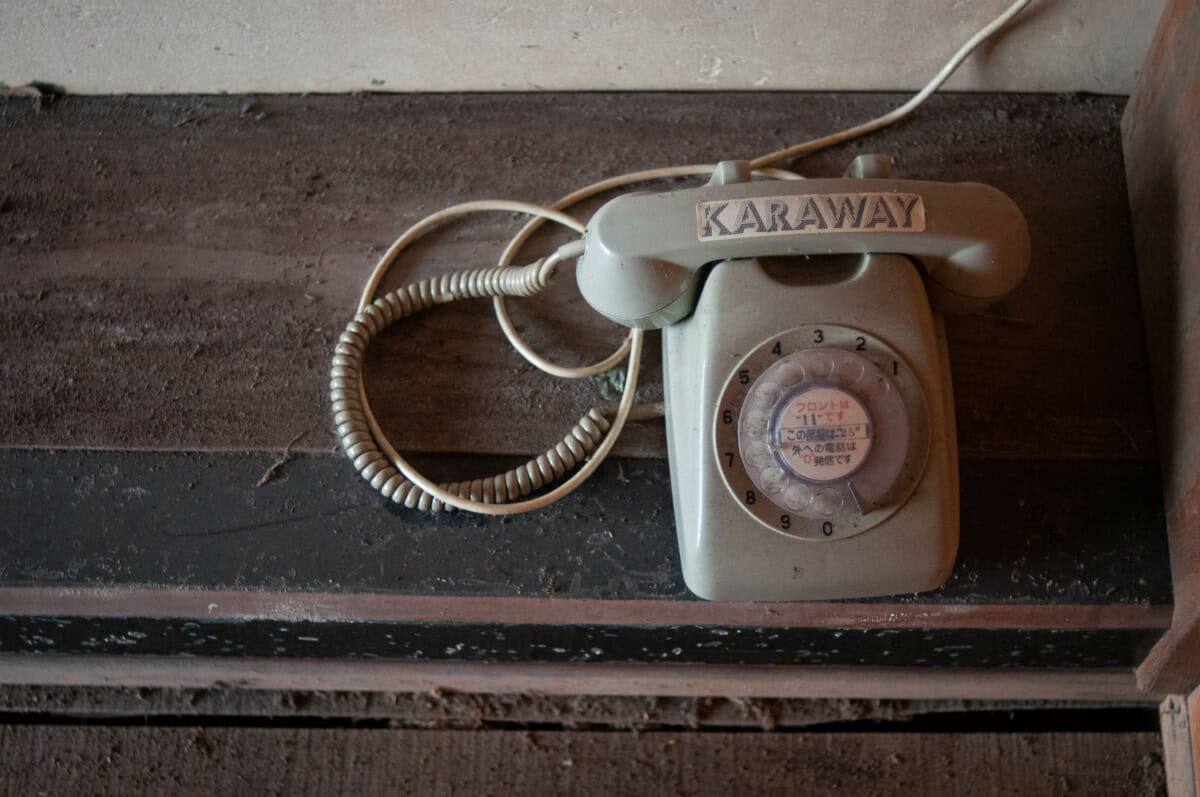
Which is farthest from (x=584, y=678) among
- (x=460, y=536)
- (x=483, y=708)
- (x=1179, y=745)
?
(x=1179, y=745)

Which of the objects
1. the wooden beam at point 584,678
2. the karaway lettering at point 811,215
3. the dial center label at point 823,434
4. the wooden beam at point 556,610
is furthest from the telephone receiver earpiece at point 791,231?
the wooden beam at point 584,678

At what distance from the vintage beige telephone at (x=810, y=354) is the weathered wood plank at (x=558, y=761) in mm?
313

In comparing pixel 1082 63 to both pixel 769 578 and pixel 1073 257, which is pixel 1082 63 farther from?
pixel 769 578

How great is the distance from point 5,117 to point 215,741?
0.65m

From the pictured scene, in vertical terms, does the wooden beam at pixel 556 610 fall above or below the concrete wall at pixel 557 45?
below

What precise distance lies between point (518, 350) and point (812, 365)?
27cm

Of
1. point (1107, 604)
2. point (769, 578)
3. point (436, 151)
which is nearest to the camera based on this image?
point (769, 578)

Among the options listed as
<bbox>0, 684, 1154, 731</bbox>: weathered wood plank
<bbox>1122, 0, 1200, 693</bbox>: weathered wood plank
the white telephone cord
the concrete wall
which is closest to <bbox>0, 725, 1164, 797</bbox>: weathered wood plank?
<bbox>0, 684, 1154, 731</bbox>: weathered wood plank

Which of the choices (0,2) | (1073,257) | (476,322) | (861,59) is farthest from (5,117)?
(1073,257)

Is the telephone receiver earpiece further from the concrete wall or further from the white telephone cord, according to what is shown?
the concrete wall

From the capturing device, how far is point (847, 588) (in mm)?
630

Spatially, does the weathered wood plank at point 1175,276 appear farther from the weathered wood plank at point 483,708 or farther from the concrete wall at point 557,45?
the weathered wood plank at point 483,708

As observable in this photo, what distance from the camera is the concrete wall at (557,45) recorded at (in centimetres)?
86

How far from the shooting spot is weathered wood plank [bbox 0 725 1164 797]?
2.81 feet
